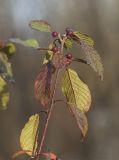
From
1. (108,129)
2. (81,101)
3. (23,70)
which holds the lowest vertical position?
(108,129)

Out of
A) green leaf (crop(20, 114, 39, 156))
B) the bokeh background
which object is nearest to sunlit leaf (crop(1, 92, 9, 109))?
green leaf (crop(20, 114, 39, 156))

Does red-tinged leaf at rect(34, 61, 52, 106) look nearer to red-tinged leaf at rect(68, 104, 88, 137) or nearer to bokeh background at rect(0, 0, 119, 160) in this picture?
red-tinged leaf at rect(68, 104, 88, 137)

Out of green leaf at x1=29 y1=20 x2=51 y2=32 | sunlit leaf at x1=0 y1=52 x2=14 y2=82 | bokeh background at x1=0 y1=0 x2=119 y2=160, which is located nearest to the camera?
sunlit leaf at x1=0 y1=52 x2=14 y2=82

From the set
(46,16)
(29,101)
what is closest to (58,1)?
(46,16)

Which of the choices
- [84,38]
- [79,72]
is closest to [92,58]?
[84,38]

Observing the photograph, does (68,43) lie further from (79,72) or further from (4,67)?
(79,72)

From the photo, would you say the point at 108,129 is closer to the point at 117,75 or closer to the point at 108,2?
the point at 117,75
